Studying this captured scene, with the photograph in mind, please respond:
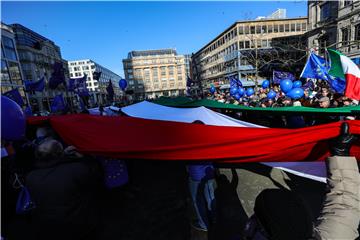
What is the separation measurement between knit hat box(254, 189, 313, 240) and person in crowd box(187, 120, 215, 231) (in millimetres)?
1725

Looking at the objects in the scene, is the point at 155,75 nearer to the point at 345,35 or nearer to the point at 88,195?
the point at 345,35

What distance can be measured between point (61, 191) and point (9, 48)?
30576 millimetres

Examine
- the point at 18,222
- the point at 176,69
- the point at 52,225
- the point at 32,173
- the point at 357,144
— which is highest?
the point at 176,69

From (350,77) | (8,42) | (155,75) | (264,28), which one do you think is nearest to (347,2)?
(350,77)

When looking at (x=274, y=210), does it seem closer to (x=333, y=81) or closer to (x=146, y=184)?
(x=146, y=184)

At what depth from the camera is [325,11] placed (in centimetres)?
2086

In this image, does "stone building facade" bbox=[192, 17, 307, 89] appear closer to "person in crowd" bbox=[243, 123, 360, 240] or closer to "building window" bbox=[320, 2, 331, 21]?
"building window" bbox=[320, 2, 331, 21]

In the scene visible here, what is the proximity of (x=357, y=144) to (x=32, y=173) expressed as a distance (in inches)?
131

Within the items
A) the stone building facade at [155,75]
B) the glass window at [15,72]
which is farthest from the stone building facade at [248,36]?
the stone building facade at [155,75]

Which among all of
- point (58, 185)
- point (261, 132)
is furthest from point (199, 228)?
point (58, 185)

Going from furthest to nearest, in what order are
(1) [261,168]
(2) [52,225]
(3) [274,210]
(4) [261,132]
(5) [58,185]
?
(1) [261,168] → (4) [261,132] → (2) [52,225] → (5) [58,185] → (3) [274,210]

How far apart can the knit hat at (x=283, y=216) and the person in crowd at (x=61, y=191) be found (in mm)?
1642

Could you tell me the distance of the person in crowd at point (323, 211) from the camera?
105 centimetres

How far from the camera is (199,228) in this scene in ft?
10.3
